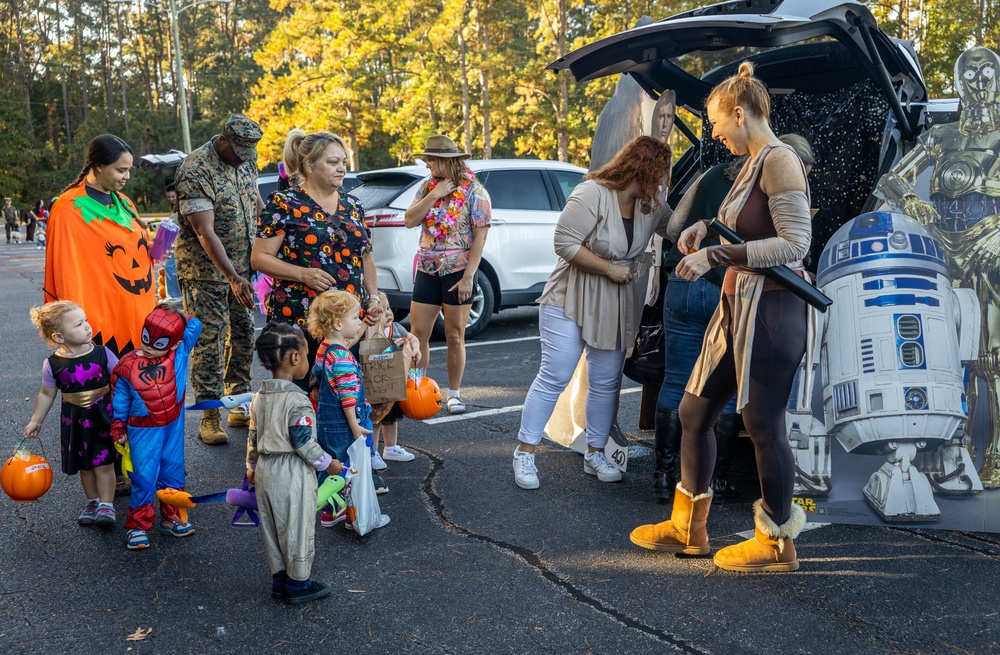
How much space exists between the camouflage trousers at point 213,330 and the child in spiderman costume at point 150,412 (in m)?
1.44

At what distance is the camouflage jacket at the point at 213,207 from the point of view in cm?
511

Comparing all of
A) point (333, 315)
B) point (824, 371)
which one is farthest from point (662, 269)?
point (333, 315)

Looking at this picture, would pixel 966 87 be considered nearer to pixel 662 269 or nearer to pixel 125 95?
pixel 662 269

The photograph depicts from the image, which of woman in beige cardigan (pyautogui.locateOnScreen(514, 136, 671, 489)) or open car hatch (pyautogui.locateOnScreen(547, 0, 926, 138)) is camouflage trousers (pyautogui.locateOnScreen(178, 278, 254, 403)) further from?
open car hatch (pyautogui.locateOnScreen(547, 0, 926, 138))

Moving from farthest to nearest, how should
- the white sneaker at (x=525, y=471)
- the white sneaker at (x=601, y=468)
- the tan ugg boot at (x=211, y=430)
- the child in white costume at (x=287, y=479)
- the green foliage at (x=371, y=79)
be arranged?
the green foliage at (x=371, y=79) → the tan ugg boot at (x=211, y=430) → the white sneaker at (x=601, y=468) → the white sneaker at (x=525, y=471) → the child in white costume at (x=287, y=479)

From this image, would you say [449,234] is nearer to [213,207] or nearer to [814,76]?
[213,207]

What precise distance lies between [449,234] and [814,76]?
2.39 metres

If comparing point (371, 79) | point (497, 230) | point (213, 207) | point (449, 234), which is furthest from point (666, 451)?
point (371, 79)

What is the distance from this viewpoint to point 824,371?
12.8 ft

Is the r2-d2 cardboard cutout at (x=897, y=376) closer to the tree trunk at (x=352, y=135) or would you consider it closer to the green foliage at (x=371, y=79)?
the green foliage at (x=371, y=79)

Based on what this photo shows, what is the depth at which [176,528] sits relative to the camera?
3873mm

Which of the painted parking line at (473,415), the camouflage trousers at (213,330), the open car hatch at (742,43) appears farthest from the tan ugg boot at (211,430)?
the open car hatch at (742,43)

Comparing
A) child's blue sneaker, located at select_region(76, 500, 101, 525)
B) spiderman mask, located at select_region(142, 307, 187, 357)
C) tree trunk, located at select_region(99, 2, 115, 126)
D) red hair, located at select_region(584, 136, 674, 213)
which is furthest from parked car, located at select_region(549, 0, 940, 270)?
tree trunk, located at select_region(99, 2, 115, 126)

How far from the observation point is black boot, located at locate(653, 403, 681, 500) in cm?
424
